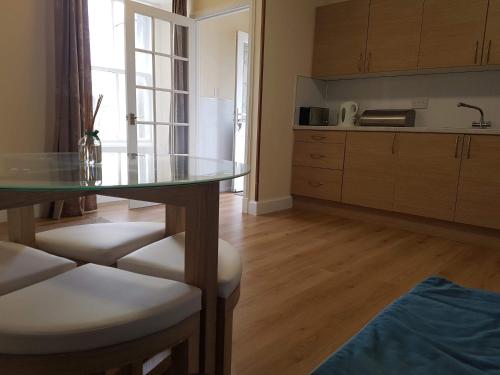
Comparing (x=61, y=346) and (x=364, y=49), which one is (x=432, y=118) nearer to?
(x=364, y=49)

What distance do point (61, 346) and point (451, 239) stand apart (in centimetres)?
306

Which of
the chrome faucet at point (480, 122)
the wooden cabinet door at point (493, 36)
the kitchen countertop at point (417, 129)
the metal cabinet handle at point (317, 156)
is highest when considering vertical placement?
the wooden cabinet door at point (493, 36)

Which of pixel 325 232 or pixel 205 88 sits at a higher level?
pixel 205 88

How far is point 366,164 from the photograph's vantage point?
3.37 metres

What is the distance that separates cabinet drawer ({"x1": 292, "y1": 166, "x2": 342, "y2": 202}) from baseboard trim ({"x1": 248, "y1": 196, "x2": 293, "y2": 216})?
5.7 inches

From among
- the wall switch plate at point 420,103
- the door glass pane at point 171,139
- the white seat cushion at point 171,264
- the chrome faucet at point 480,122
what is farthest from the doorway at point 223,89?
the white seat cushion at point 171,264

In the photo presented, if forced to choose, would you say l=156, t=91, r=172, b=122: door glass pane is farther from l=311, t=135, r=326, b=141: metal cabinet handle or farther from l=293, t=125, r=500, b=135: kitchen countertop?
l=311, t=135, r=326, b=141: metal cabinet handle

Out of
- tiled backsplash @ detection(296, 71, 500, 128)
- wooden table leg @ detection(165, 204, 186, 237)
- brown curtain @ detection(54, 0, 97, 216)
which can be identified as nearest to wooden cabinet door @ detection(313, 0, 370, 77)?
tiled backsplash @ detection(296, 71, 500, 128)

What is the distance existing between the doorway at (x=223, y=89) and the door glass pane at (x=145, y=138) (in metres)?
0.66

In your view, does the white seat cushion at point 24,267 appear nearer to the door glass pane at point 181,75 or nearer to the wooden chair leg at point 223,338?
the wooden chair leg at point 223,338

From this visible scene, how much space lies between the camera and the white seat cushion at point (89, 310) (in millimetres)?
694

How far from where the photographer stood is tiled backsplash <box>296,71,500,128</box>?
3.15 metres

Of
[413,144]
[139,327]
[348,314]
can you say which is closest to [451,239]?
[413,144]

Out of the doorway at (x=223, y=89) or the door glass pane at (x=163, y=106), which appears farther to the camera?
the doorway at (x=223, y=89)
